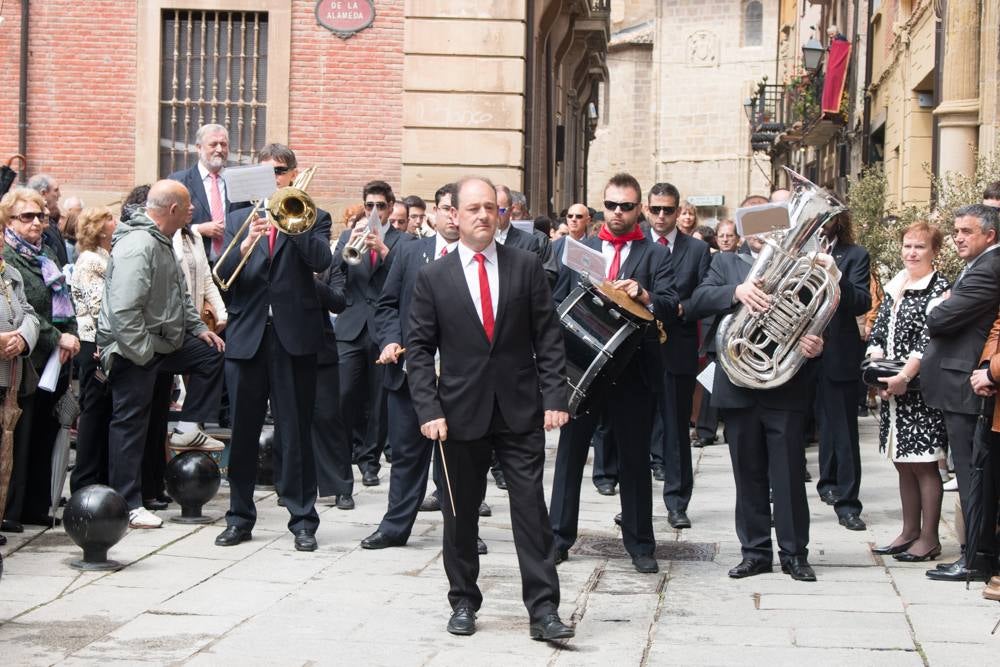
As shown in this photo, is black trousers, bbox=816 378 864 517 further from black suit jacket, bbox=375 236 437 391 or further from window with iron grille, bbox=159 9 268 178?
window with iron grille, bbox=159 9 268 178

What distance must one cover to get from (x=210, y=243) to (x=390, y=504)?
8.98 feet

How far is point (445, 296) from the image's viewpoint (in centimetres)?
672

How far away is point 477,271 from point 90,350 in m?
3.87

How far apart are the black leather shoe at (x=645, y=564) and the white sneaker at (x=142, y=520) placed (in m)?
2.89

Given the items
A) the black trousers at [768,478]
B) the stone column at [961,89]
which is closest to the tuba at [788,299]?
the black trousers at [768,478]

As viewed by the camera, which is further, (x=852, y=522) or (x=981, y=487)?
(x=852, y=522)

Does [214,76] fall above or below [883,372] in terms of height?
above

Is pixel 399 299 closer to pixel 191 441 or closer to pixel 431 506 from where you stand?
pixel 431 506

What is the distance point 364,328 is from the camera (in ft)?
36.3

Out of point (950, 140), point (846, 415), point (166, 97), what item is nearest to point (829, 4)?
point (950, 140)

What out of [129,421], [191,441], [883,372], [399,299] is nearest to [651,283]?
[883,372]

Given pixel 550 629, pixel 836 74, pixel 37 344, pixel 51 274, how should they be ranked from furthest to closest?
pixel 836 74 < pixel 51 274 < pixel 37 344 < pixel 550 629

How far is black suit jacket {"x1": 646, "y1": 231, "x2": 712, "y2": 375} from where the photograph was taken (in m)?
9.22

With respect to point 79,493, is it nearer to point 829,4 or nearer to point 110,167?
point 110,167
